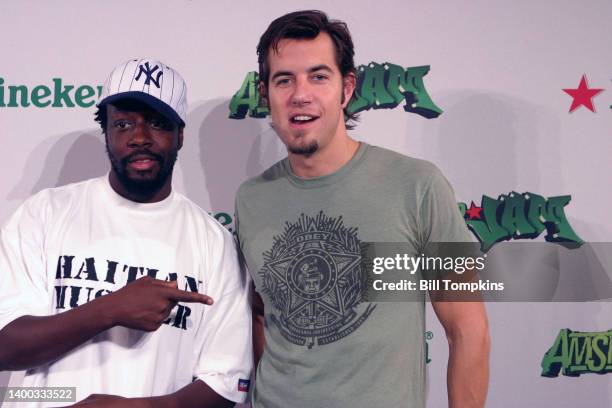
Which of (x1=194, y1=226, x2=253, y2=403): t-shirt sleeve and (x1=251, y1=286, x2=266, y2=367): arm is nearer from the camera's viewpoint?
(x1=194, y1=226, x2=253, y2=403): t-shirt sleeve

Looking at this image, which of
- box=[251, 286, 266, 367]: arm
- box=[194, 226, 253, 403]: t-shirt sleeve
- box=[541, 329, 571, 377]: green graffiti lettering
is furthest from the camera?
box=[541, 329, 571, 377]: green graffiti lettering

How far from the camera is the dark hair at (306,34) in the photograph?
1.36m

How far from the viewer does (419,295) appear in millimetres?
1344

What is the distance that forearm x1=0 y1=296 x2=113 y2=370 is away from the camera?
124cm

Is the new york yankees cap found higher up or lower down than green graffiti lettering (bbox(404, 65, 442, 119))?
lower down

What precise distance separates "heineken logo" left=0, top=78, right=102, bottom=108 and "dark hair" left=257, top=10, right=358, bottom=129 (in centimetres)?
59

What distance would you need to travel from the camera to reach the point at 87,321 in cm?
124

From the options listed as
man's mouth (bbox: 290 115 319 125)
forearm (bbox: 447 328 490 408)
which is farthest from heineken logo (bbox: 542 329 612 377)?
man's mouth (bbox: 290 115 319 125)

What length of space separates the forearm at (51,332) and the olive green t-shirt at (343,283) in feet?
1.14

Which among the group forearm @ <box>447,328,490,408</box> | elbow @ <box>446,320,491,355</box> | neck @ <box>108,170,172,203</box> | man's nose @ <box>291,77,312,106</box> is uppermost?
man's nose @ <box>291,77,312,106</box>

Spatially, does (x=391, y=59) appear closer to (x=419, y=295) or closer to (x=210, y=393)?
(x=419, y=295)

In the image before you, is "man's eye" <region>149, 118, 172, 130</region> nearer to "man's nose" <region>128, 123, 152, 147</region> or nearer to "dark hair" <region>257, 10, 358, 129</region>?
"man's nose" <region>128, 123, 152, 147</region>

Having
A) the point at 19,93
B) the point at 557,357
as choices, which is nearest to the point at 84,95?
the point at 19,93

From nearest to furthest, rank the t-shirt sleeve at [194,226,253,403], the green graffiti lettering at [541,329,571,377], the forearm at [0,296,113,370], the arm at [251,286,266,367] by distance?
the forearm at [0,296,113,370], the t-shirt sleeve at [194,226,253,403], the arm at [251,286,266,367], the green graffiti lettering at [541,329,571,377]
